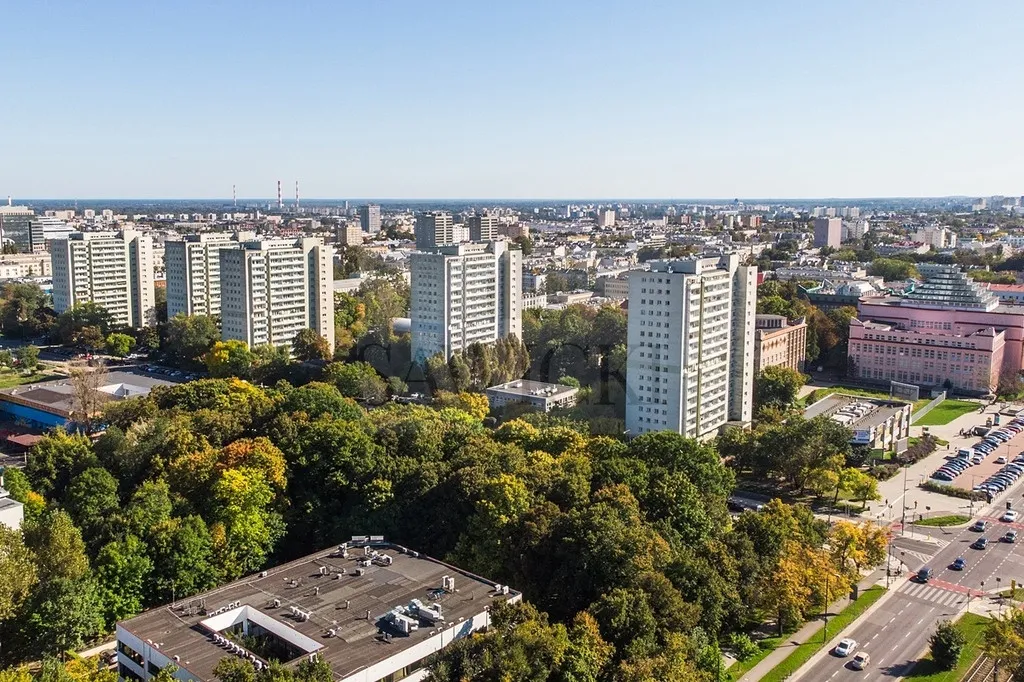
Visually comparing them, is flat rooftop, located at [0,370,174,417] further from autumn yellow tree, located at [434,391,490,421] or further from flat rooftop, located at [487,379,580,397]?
flat rooftop, located at [487,379,580,397]

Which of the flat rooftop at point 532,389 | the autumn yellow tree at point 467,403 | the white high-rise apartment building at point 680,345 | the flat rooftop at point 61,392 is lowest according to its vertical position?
the flat rooftop at point 61,392

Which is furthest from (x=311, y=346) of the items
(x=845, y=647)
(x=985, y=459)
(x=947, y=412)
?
(x=845, y=647)

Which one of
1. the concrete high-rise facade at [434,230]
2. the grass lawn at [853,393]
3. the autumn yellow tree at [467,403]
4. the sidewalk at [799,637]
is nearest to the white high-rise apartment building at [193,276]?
the autumn yellow tree at [467,403]

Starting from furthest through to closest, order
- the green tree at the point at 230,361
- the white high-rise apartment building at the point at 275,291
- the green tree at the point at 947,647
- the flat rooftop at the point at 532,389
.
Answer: the white high-rise apartment building at the point at 275,291 → the green tree at the point at 230,361 → the flat rooftop at the point at 532,389 → the green tree at the point at 947,647

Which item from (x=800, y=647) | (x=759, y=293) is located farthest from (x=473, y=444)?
(x=759, y=293)

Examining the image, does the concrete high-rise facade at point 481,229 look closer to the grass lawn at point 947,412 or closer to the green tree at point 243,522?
the grass lawn at point 947,412

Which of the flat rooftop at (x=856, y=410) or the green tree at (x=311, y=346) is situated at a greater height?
the green tree at (x=311, y=346)

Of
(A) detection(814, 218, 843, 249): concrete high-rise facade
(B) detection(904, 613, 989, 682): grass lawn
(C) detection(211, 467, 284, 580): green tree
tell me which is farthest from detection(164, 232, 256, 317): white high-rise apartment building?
(A) detection(814, 218, 843, 249): concrete high-rise facade
